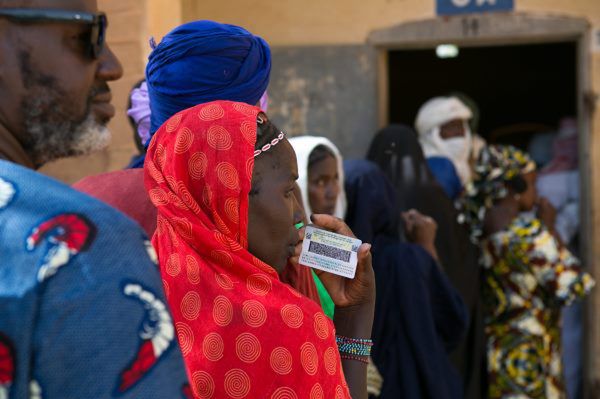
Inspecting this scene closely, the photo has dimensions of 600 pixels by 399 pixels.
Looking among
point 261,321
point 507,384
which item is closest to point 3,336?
point 261,321

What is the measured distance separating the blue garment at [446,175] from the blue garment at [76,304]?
15.6 feet

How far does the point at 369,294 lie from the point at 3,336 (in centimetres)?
121

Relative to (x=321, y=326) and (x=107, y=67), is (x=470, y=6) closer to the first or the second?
(x=321, y=326)

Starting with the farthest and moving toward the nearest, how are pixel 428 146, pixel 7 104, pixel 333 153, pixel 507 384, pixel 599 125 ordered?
pixel 428 146 < pixel 599 125 < pixel 507 384 < pixel 333 153 < pixel 7 104

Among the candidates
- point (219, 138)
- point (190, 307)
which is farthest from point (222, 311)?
point (219, 138)

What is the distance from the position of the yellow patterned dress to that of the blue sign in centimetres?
139

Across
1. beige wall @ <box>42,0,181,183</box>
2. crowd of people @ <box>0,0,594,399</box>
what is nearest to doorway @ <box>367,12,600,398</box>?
beige wall @ <box>42,0,181,183</box>

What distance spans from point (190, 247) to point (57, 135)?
447 millimetres

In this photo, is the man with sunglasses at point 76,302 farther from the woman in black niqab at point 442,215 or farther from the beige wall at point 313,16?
the beige wall at point 313,16

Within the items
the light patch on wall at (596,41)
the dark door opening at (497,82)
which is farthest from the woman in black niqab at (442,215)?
the dark door opening at (497,82)

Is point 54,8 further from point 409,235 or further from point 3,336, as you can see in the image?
point 409,235

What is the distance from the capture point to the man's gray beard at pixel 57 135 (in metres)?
1.28

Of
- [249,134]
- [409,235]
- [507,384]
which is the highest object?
[249,134]

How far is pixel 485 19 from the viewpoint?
5691 millimetres
